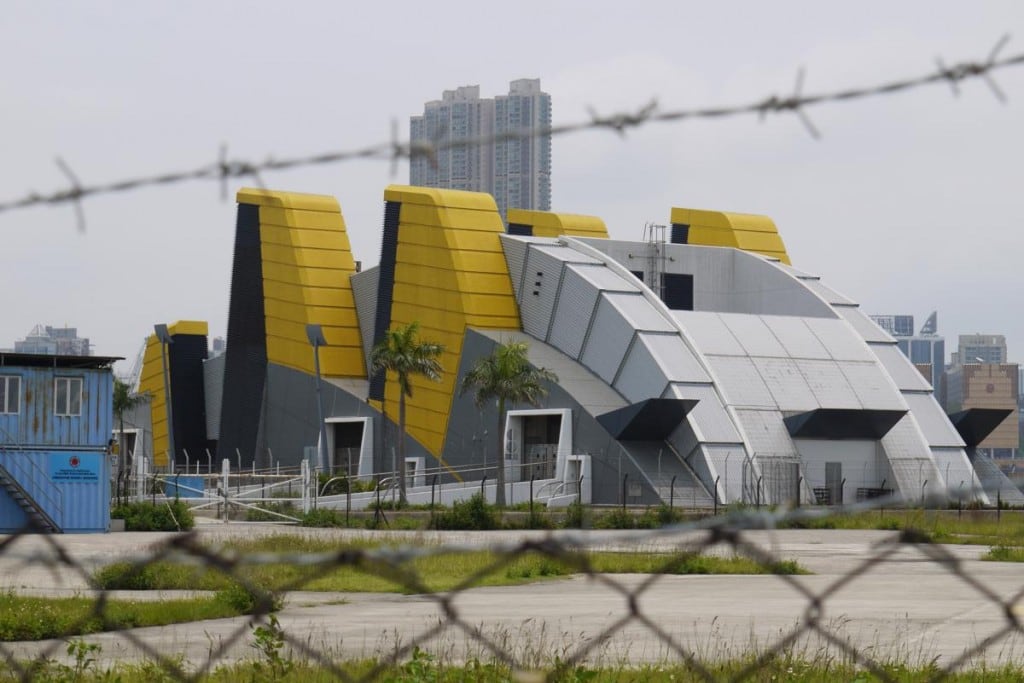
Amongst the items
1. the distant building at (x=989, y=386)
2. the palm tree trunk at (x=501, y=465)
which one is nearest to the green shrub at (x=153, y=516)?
the palm tree trunk at (x=501, y=465)

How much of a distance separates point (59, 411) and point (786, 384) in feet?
90.8

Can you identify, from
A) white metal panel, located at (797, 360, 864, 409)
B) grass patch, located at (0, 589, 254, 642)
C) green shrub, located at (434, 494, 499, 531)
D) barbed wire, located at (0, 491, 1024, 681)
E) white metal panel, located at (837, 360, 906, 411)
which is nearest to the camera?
barbed wire, located at (0, 491, 1024, 681)

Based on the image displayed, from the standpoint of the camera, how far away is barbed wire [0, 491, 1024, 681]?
10.3ft

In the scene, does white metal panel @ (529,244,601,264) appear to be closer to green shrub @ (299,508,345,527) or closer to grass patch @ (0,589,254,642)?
green shrub @ (299,508,345,527)

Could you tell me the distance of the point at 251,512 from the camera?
46875 millimetres

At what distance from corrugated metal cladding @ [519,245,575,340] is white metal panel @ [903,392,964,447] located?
48.9 ft

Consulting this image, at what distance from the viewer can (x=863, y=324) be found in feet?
196

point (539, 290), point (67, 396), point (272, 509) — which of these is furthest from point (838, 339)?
point (67, 396)

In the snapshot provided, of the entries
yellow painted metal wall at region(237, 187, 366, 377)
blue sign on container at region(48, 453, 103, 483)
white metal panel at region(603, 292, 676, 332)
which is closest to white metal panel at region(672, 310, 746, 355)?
white metal panel at region(603, 292, 676, 332)

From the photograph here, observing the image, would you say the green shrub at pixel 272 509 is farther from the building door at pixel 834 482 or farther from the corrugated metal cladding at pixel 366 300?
the building door at pixel 834 482

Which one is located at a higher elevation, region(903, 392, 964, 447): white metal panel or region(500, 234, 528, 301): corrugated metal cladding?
region(500, 234, 528, 301): corrugated metal cladding

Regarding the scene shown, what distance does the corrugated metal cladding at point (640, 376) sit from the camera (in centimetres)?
5006

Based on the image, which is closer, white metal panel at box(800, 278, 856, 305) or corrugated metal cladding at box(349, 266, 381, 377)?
white metal panel at box(800, 278, 856, 305)

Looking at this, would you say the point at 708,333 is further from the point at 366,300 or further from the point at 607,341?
the point at 366,300
